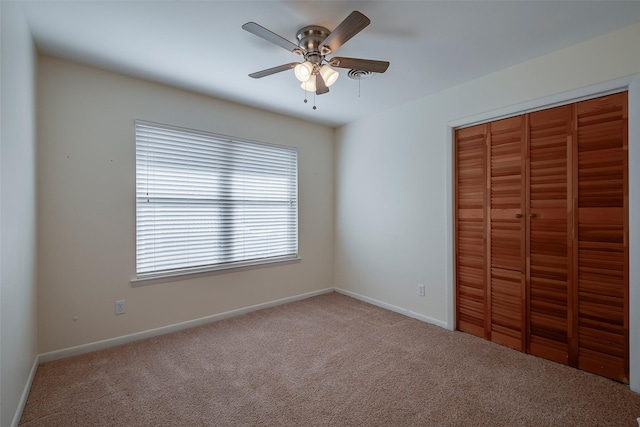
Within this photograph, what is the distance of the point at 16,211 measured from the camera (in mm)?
1734

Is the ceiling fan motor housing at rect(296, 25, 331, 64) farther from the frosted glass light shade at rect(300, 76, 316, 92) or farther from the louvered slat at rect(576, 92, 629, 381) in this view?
the louvered slat at rect(576, 92, 629, 381)

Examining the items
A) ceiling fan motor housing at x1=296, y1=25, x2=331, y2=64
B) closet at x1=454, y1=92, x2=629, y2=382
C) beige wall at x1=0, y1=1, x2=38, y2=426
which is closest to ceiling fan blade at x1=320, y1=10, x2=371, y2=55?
ceiling fan motor housing at x1=296, y1=25, x2=331, y2=64

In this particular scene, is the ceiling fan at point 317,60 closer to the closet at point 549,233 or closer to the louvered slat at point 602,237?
the closet at point 549,233

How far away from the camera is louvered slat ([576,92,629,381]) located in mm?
2080

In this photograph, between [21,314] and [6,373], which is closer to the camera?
[6,373]

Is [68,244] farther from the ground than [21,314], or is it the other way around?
[68,244]

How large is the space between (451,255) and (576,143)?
138cm

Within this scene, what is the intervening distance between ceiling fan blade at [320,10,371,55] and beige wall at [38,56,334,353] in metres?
1.92

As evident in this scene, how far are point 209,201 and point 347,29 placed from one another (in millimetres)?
2300

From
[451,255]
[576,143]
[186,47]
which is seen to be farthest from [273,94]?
[576,143]

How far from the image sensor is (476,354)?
2.54m

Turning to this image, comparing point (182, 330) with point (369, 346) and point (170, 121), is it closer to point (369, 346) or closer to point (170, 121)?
point (369, 346)

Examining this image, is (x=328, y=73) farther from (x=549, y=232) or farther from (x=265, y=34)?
(x=549, y=232)

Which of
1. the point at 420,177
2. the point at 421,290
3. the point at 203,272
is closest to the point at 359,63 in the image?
the point at 420,177
